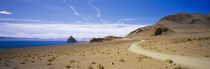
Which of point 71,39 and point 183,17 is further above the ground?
point 183,17

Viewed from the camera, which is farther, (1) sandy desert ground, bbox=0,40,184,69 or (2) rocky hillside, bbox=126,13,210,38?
(2) rocky hillside, bbox=126,13,210,38

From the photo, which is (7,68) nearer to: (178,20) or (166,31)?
(166,31)

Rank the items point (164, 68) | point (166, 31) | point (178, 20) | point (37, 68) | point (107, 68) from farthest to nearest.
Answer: point (178, 20) < point (166, 31) < point (37, 68) < point (107, 68) < point (164, 68)

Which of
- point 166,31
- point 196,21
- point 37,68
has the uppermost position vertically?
point 196,21

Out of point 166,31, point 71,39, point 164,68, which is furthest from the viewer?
point 71,39

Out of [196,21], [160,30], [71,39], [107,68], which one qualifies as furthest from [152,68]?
[71,39]

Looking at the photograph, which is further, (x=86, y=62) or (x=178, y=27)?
(x=178, y=27)

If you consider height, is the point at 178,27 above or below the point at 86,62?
above

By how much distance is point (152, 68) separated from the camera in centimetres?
786

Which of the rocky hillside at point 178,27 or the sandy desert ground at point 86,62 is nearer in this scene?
the sandy desert ground at point 86,62

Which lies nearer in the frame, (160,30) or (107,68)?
(107,68)

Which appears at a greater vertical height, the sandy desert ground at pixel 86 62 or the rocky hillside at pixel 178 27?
the rocky hillside at pixel 178 27

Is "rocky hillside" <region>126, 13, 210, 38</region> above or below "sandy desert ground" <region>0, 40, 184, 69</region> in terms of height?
above

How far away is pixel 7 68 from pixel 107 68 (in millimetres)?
8059
